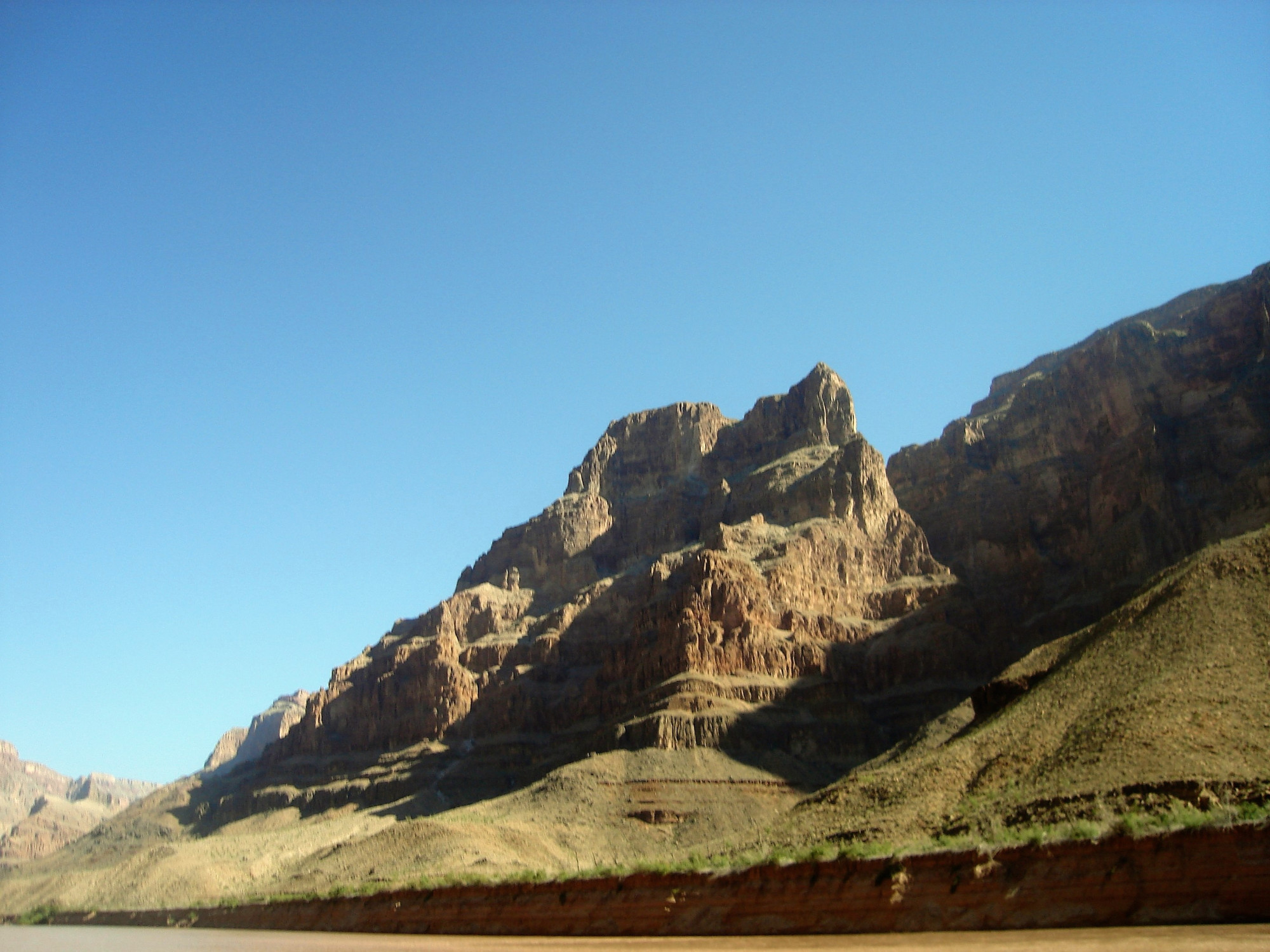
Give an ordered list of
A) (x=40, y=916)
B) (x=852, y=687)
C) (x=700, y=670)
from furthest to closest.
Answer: (x=852, y=687)
(x=700, y=670)
(x=40, y=916)

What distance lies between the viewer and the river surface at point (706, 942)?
2991 centimetres

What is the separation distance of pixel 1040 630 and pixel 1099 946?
121 m

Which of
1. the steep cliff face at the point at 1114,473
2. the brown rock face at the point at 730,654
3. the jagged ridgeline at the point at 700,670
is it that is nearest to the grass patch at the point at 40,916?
the jagged ridgeline at the point at 700,670

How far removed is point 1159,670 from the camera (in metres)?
56.7

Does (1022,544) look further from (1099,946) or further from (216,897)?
(1099,946)

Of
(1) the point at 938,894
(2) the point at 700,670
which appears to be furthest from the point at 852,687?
(1) the point at 938,894

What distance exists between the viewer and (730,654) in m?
139

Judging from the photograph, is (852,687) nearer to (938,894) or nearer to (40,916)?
(40,916)

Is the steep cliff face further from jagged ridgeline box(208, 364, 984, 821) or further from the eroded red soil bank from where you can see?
the eroded red soil bank

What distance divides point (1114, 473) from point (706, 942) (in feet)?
→ 446

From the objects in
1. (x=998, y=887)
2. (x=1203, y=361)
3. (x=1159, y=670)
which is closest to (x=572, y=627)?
(x=1203, y=361)

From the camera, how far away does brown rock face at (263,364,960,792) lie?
433 feet

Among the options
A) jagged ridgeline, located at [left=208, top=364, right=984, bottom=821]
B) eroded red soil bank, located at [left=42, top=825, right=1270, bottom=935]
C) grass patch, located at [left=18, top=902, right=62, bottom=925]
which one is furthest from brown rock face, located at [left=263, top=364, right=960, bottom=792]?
eroded red soil bank, located at [left=42, top=825, right=1270, bottom=935]

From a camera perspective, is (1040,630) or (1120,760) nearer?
(1120,760)
